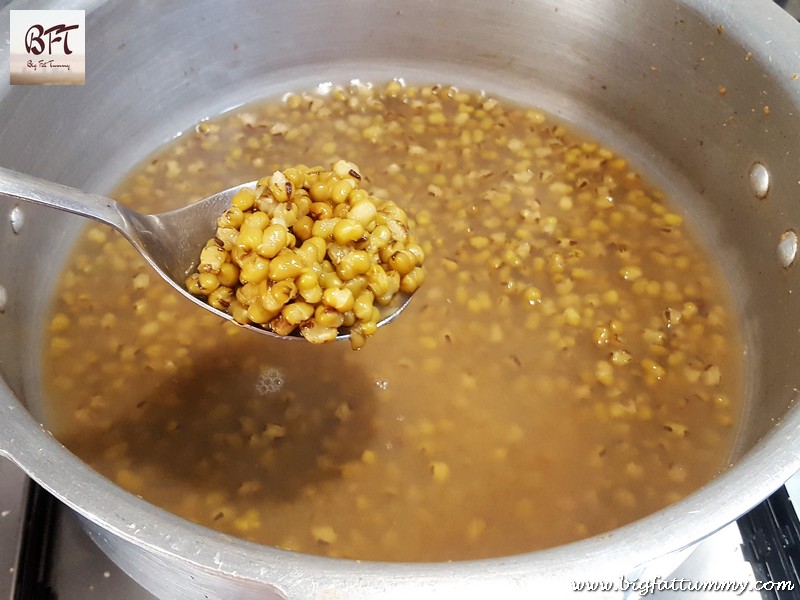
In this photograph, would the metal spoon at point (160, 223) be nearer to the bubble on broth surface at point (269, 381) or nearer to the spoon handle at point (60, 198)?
the spoon handle at point (60, 198)

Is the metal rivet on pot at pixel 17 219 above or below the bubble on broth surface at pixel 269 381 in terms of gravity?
above

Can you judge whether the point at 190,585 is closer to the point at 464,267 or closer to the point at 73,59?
the point at 464,267

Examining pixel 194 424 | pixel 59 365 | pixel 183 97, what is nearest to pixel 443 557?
pixel 194 424

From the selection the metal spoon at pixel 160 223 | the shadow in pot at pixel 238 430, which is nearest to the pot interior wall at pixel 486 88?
the shadow in pot at pixel 238 430

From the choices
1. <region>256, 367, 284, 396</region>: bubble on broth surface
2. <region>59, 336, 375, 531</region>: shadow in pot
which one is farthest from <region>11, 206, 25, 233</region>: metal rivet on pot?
<region>256, 367, 284, 396</region>: bubble on broth surface

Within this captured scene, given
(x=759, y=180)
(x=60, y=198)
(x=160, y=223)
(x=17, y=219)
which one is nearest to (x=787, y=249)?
(x=759, y=180)

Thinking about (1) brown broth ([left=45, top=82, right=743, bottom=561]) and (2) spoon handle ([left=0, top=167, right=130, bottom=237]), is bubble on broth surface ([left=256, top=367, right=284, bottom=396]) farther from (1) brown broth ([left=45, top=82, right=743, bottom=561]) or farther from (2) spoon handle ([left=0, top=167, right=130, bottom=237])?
(2) spoon handle ([left=0, top=167, right=130, bottom=237])
